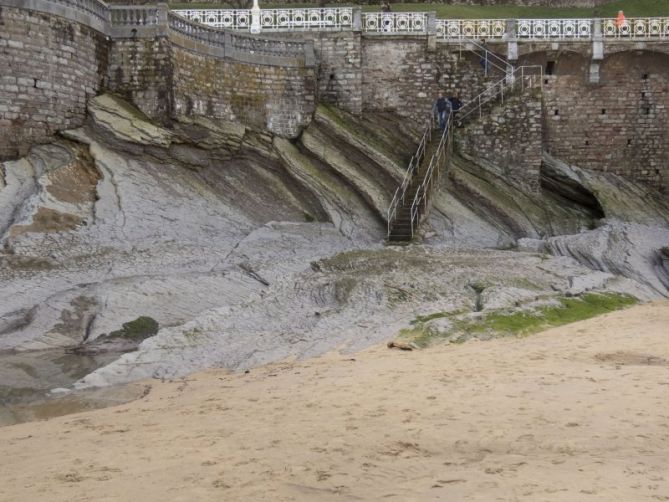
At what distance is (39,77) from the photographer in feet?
54.4

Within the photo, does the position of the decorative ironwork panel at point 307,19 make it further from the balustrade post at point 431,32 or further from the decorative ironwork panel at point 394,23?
the balustrade post at point 431,32

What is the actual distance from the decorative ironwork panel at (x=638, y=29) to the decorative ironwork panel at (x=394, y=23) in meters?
5.74

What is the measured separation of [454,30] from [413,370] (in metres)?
15.7

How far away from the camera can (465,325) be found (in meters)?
12.2

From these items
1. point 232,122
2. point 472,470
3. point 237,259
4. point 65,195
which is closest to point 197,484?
point 472,470

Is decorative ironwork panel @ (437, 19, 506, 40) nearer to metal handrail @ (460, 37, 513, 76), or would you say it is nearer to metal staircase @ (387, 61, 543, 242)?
metal handrail @ (460, 37, 513, 76)

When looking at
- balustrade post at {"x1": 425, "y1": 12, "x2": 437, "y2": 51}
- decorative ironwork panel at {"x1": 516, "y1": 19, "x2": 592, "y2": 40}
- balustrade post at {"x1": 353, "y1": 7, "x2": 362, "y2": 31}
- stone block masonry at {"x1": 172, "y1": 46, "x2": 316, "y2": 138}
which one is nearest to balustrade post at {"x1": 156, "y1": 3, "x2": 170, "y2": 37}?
stone block masonry at {"x1": 172, "y1": 46, "x2": 316, "y2": 138}

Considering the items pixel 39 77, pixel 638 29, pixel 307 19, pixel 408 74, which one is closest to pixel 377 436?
pixel 39 77

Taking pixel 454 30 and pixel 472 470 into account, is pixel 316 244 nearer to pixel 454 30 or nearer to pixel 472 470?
pixel 454 30

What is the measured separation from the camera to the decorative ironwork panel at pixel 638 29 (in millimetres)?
23062

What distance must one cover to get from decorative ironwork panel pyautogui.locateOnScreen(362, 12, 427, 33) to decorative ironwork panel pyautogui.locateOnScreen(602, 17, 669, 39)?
5744mm

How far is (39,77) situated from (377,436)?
42.7ft

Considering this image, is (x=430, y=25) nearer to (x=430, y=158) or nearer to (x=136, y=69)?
(x=430, y=158)

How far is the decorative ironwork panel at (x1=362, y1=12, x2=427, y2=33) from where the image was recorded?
22562 millimetres
